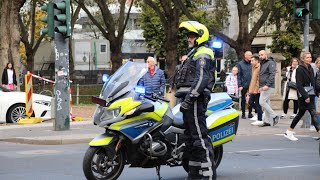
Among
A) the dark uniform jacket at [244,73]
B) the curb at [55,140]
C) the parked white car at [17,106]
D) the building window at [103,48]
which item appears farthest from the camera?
the building window at [103,48]

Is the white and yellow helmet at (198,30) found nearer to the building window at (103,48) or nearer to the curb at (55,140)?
the curb at (55,140)

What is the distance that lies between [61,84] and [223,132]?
7992 mm

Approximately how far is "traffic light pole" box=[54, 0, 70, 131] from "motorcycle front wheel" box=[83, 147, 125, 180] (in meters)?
8.11

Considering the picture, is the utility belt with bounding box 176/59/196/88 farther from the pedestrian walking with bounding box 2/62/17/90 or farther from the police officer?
the pedestrian walking with bounding box 2/62/17/90

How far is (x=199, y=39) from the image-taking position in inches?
338

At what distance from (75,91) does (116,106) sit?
22.6 m

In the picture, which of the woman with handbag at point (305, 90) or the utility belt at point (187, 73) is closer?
the utility belt at point (187, 73)

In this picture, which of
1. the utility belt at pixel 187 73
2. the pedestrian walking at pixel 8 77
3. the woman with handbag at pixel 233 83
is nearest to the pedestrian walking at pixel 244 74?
the woman with handbag at pixel 233 83

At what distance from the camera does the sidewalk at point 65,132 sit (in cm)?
1488

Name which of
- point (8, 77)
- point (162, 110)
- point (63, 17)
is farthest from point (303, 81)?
point (8, 77)

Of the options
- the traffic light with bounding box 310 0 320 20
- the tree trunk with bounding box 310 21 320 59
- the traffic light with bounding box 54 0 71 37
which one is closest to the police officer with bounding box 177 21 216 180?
the traffic light with bounding box 54 0 71 37

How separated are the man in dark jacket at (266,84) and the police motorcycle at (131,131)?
8.11 m

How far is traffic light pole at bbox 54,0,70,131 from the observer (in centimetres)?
1662

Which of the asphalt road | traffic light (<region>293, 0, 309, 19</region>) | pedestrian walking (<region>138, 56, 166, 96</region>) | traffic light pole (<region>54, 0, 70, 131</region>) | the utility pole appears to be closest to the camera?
the asphalt road
